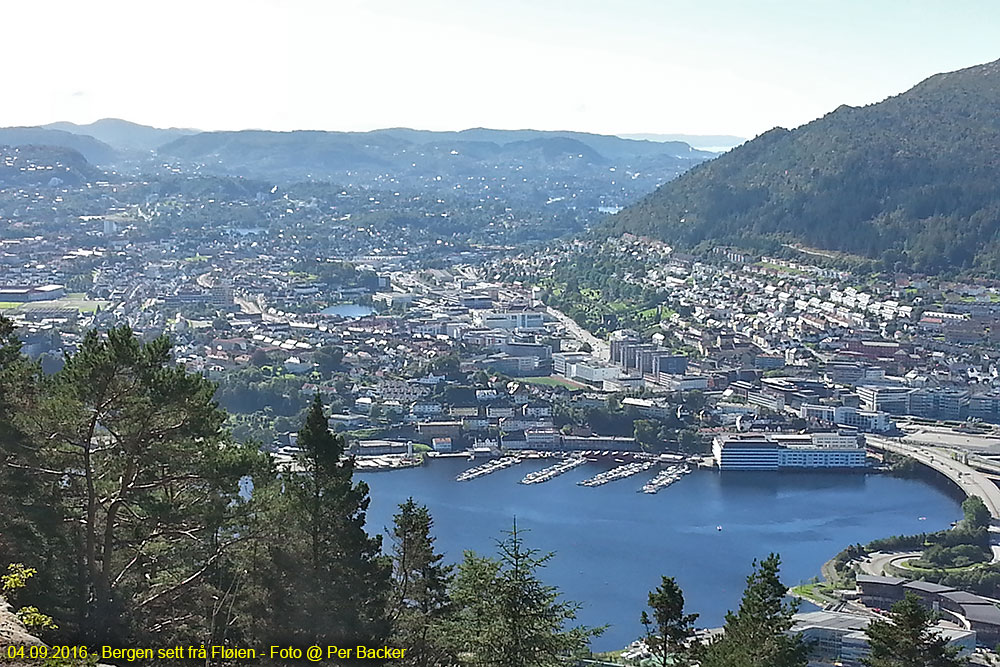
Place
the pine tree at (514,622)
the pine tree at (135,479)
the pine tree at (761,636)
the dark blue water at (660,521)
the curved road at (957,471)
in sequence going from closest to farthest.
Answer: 1. the pine tree at (514,622)
2. the pine tree at (135,479)
3. the pine tree at (761,636)
4. the dark blue water at (660,521)
5. the curved road at (957,471)

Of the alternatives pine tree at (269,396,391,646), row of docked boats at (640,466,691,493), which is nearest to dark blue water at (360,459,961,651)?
Answer: row of docked boats at (640,466,691,493)

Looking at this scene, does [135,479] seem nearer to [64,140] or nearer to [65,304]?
[65,304]

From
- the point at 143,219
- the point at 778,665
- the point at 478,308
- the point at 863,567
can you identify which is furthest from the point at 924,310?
the point at 143,219

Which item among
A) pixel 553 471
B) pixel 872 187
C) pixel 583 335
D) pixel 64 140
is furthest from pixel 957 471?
pixel 64 140

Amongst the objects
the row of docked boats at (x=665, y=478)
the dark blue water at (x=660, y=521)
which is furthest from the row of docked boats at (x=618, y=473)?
the row of docked boats at (x=665, y=478)

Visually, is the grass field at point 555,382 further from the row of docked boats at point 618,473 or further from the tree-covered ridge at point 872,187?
the tree-covered ridge at point 872,187
